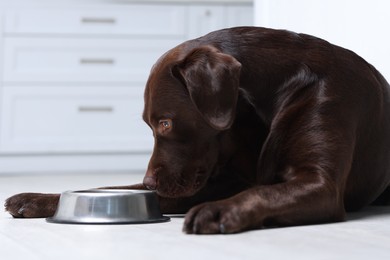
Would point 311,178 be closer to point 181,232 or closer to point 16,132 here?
point 181,232

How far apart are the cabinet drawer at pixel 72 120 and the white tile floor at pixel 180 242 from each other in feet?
9.71

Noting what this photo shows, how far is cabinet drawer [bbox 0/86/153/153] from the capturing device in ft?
16.8

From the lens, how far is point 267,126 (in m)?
2.19

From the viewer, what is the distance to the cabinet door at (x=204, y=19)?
5328 millimetres

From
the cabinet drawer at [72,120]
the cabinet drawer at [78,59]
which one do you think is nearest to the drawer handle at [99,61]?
the cabinet drawer at [78,59]

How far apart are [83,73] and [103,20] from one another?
1.17ft

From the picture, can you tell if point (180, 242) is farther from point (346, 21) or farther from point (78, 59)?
point (78, 59)

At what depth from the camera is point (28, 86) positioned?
514cm

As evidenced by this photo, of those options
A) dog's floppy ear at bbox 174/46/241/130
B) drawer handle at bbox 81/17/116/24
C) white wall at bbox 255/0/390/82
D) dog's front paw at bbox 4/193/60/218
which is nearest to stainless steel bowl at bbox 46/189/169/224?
dog's front paw at bbox 4/193/60/218

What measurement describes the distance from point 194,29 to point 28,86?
111cm

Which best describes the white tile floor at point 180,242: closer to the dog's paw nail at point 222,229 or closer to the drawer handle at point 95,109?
the dog's paw nail at point 222,229

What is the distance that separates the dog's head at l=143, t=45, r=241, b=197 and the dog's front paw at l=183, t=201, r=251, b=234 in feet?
0.94

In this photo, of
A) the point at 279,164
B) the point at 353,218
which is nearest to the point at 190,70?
the point at 279,164

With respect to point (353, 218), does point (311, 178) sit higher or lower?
higher
